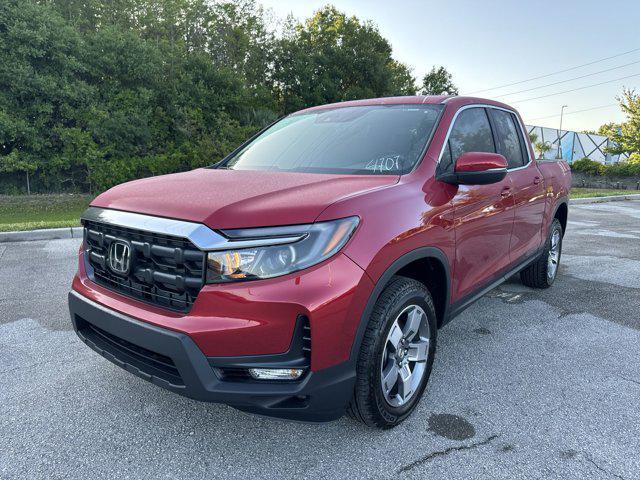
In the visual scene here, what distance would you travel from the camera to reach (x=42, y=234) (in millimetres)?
8008

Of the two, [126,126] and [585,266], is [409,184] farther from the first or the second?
[126,126]

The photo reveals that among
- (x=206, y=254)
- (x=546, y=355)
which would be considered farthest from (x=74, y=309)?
(x=546, y=355)

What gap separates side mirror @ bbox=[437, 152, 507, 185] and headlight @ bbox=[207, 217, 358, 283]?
42.2 inches

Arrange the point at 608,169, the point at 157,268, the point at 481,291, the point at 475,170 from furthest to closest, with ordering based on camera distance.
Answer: the point at 608,169 → the point at 481,291 → the point at 475,170 → the point at 157,268

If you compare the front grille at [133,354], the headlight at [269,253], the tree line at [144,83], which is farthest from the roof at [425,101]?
the tree line at [144,83]

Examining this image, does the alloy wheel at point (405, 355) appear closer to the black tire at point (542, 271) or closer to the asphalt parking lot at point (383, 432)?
the asphalt parking lot at point (383, 432)

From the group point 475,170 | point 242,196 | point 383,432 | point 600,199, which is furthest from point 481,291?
point 600,199

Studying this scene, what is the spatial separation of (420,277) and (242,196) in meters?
1.20

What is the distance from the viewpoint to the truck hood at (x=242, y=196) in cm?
196

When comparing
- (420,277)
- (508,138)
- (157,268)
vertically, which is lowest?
(420,277)

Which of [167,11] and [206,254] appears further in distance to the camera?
[167,11]

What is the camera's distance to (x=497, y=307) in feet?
14.5

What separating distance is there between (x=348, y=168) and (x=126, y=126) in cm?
1864

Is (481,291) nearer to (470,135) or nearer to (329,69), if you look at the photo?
(470,135)
